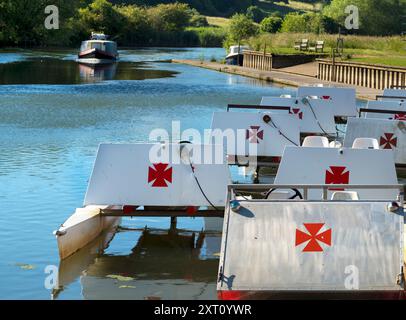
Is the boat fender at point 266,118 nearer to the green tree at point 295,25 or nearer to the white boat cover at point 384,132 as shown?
the white boat cover at point 384,132

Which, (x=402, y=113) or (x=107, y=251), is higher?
(x=402, y=113)

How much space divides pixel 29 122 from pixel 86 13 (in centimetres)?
11805

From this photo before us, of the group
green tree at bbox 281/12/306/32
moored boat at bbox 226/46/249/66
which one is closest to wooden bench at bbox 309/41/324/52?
moored boat at bbox 226/46/249/66

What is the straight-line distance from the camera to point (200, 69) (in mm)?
73062

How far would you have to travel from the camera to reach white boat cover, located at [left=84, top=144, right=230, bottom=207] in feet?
45.9

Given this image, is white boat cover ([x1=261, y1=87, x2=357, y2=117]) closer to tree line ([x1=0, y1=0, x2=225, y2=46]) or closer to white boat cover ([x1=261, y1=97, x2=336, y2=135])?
white boat cover ([x1=261, y1=97, x2=336, y2=135])

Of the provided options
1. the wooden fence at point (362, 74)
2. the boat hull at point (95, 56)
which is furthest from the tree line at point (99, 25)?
the wooden fence at point (362, 74)

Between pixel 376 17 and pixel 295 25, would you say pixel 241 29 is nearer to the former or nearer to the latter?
pixel 295 25

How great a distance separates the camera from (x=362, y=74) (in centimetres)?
4959

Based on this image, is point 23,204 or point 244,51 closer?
point 23,204

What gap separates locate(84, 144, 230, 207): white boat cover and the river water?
2.19 feet

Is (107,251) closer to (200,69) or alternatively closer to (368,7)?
(200,69)

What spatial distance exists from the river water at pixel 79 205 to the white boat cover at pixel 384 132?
5023mm
